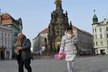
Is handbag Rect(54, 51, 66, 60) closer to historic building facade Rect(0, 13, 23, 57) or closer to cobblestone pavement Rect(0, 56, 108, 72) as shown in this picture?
cobblestone pavement Rect(0, 56, 108, 72)

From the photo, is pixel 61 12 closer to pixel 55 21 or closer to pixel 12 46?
pixel 55 21

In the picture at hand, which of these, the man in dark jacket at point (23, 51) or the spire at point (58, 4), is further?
the spire at point (58, 4)

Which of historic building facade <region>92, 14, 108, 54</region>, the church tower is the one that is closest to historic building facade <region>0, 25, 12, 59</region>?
the church tower

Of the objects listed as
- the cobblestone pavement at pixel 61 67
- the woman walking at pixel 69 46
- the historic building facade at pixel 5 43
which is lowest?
the cobblestone pavement at pixel 61 67

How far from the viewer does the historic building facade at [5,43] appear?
90688 mm

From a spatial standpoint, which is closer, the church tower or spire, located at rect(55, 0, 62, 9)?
the church tower

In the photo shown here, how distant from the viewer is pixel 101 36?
12850 centimetres

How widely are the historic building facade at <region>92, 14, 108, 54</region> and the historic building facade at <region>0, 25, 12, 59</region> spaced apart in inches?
1647

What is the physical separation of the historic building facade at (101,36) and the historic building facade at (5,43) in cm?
4184

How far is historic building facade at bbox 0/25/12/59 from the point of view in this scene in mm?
90688

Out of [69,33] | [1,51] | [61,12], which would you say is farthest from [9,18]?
[69,33]

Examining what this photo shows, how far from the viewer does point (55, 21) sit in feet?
224

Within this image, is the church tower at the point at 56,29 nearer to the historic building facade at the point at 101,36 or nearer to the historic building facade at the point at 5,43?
the historic building facade at the point at 5,43

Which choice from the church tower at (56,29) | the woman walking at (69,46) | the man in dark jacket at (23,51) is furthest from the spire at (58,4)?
the woman walking at (69,46)
